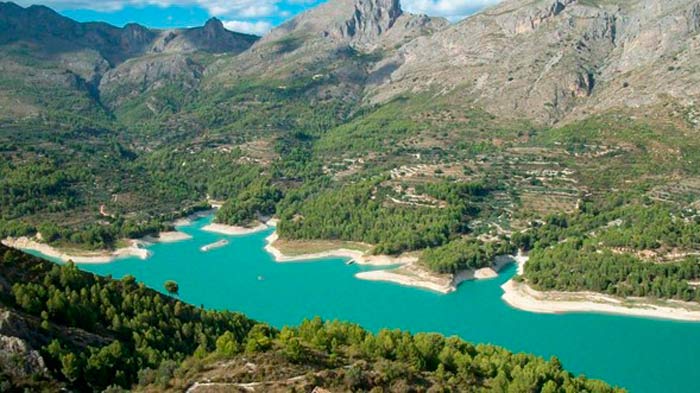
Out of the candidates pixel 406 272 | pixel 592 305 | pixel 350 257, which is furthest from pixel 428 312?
pixel 350 257

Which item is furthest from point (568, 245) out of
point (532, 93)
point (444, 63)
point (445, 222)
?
point (444, 63)

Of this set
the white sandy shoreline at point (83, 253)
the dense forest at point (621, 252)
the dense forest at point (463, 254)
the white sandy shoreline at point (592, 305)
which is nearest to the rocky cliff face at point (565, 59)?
the dense forest at point (621, 252)

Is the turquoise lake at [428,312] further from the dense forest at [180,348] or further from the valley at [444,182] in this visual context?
the dense forest at [180,348]

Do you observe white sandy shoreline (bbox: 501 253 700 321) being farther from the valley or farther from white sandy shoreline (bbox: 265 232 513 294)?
white sandy shoreline (bbox: 265 232 513 294)

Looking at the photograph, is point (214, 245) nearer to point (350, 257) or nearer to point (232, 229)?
point (232, 229)

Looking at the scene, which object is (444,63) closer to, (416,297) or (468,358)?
(416,297)

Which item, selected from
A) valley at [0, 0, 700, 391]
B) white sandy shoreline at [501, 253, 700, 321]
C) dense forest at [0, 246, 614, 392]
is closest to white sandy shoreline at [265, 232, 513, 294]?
valley at [0, 0, 700, 391]
